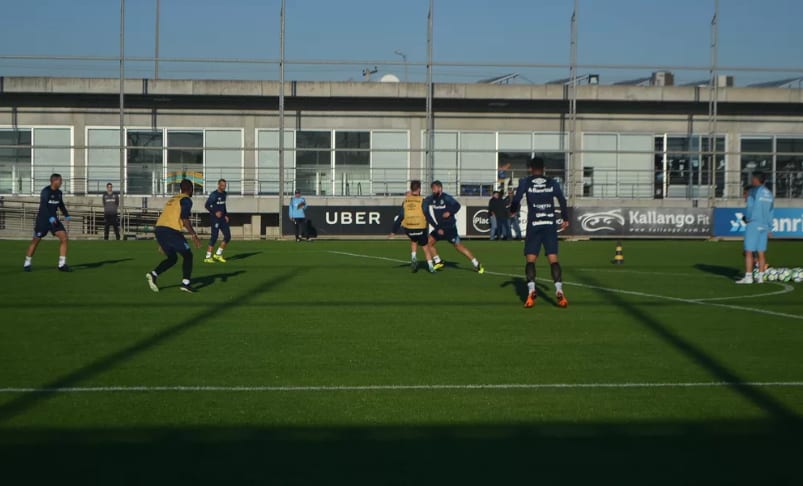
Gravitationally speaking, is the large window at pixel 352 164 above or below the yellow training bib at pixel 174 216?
above

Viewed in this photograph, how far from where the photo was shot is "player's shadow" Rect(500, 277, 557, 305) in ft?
48.3

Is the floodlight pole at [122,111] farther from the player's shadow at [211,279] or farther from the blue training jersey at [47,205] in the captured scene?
the player's shadow at [211,279]

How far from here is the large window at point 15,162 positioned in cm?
4034

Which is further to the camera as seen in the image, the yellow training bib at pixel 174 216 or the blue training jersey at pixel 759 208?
the blue training jersey at pixel 759 208

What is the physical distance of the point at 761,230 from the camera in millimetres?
17281

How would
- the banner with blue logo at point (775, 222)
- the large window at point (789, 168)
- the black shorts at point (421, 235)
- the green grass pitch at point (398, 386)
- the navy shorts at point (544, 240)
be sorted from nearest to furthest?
the green grass pitch at point (398, 386) < the navy shorts at point (544, 240) < the black shorts at point (421, 235) < the banner with blue logo at point (775, 222) < the large window at point (789, 168)

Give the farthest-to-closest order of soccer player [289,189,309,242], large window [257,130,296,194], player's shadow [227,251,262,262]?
large window [257,130,296,194]
soccer player [289,189,309,242]
player's shadow [227,251,262,262]

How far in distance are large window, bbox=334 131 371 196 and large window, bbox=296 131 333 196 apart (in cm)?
38

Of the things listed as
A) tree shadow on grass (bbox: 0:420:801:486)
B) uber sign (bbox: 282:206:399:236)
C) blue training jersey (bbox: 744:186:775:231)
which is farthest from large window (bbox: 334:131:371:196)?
tree shadow on grass (bbox: 0:420:801:486)

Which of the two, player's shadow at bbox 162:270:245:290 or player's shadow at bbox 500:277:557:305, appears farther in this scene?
player's shadow at bbox 162:270:245:290

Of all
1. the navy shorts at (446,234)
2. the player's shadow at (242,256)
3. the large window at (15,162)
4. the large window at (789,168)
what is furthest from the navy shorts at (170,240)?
the large window at (789,168)

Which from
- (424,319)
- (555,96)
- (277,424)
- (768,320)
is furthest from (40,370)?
(555,96)

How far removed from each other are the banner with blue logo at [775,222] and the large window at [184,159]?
20.8m

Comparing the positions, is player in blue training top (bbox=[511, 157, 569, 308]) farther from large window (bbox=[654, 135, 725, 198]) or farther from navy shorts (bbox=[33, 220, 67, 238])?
large window (bbox=[654, 135, 725, 198])
